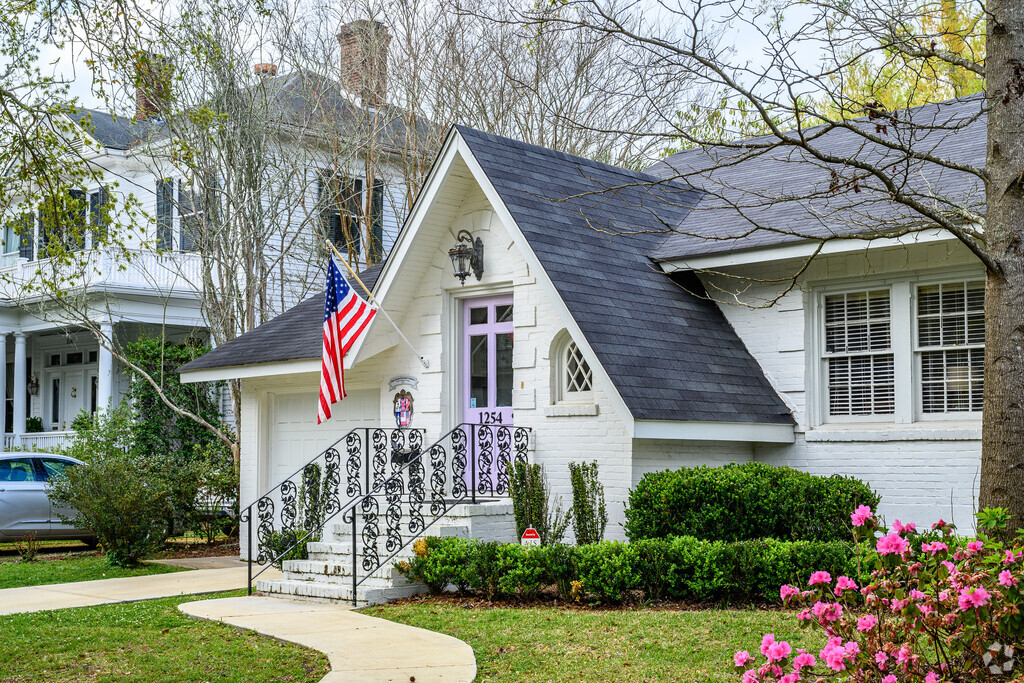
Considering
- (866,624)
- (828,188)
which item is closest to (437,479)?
(828,188)

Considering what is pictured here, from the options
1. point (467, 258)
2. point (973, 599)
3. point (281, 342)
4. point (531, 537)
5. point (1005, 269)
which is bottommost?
point (531, 537)

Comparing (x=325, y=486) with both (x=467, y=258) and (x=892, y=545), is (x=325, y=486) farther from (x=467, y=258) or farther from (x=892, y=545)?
(x=892, y=545)

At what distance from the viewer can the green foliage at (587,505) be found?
465 inches

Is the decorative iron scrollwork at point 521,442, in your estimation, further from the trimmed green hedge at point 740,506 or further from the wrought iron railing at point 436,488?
the trimmed green hedge at point 740,506

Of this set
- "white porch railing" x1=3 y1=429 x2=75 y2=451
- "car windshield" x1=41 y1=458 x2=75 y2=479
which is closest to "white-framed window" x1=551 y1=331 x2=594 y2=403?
"car windshield" x1=41 y1=458 x2=75 y2=479

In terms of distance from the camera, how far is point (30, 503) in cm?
1811

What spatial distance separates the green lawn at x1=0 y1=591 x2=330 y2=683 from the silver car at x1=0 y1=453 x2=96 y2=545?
25.1ft

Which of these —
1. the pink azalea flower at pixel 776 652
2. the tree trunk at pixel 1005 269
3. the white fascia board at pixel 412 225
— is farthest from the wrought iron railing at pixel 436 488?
the pink azalea flower at pixel 776 652

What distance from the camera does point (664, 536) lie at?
11.1 metres

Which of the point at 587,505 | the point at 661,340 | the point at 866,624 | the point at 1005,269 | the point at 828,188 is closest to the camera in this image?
the point at 866,624

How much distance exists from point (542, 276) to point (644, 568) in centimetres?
349

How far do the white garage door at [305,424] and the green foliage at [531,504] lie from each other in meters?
3.82

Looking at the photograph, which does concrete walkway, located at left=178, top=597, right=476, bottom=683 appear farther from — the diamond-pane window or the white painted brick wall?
the white painted brick wall

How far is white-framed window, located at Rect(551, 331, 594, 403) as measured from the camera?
508 inches
